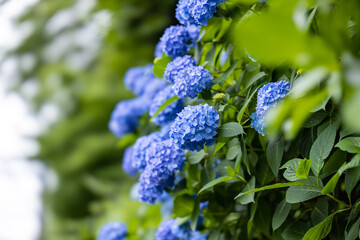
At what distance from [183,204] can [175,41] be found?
13.4 inches

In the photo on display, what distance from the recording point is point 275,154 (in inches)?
25.9

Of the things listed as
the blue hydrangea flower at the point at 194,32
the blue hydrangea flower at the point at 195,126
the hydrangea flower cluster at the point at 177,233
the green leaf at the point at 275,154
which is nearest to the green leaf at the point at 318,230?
the green leaf at the point at 275,154

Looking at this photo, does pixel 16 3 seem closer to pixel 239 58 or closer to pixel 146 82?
pixel 146 82

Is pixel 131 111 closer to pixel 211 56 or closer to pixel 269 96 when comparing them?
pixel 211 56

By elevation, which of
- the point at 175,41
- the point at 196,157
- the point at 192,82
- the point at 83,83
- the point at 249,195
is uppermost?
the point at 83,83

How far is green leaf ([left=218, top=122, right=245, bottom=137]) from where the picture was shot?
2.08 feet

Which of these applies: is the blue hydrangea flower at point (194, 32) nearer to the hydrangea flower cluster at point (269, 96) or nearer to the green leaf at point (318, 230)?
the hydrangea flower cluster at point (269, 96)

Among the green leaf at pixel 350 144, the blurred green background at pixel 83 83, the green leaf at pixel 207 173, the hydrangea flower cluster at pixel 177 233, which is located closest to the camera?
the green leaf at pixel 350 144

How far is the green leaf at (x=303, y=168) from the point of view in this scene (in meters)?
0.58

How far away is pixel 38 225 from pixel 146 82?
84.1 inches

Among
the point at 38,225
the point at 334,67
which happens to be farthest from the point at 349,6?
the point at 38,225

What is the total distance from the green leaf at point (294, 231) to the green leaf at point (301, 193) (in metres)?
0.10

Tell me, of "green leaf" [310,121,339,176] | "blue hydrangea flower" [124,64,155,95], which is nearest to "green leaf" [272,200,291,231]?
"green leaf" [310,121,339,176]

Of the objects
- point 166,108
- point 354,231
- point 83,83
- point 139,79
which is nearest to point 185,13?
point 166,108
